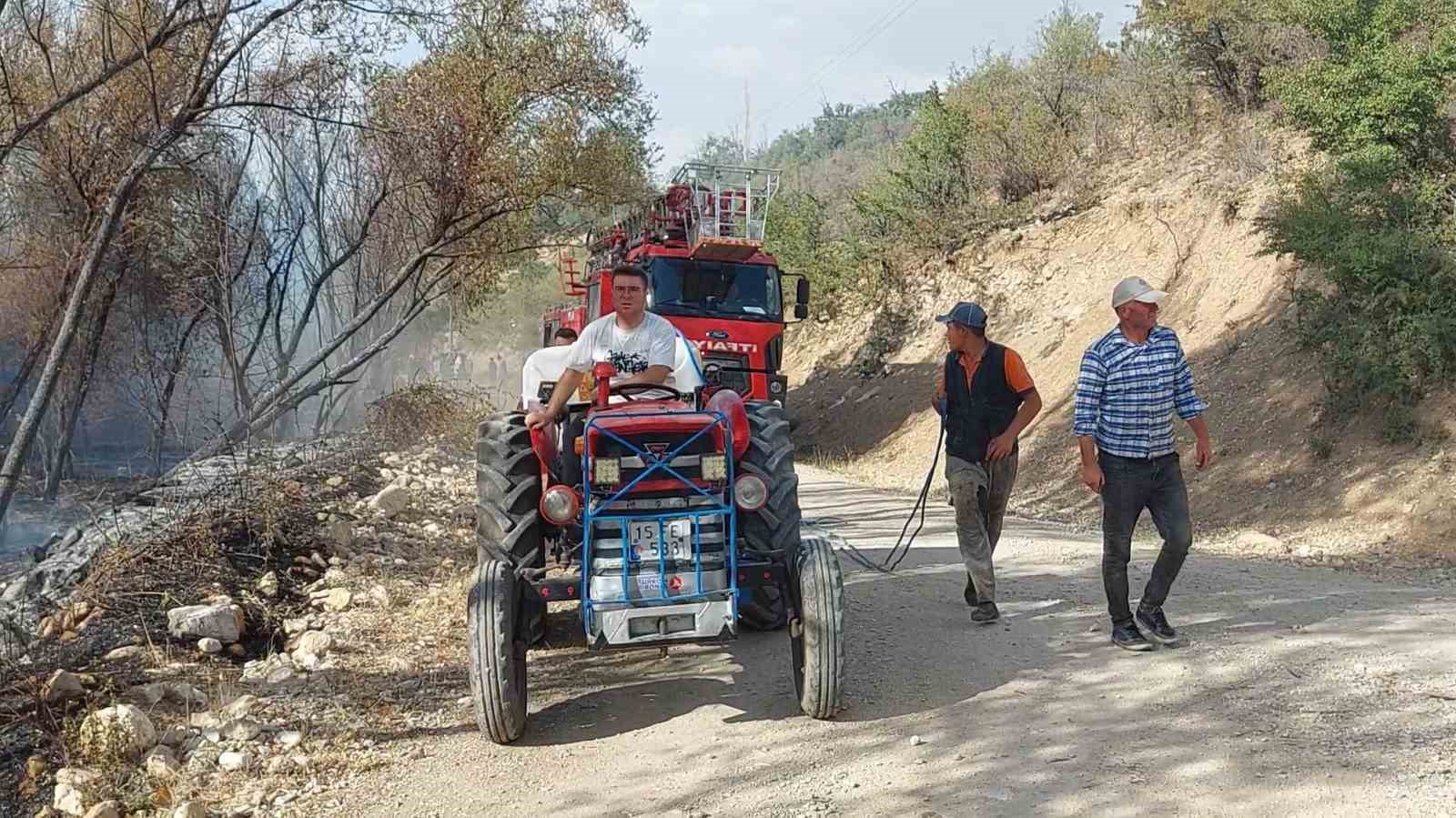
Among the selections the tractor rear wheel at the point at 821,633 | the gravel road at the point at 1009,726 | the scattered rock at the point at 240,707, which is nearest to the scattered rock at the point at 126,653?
the scattered rock at the point at 240,707

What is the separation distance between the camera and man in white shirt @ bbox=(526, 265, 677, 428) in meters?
5.39

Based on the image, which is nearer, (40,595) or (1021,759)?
(1021,759)

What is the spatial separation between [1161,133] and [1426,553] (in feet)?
49.0

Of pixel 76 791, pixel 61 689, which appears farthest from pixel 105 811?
pixel 61 689

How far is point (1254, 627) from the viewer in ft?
19.0

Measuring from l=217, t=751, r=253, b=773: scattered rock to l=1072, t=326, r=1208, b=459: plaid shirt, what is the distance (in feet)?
13.5

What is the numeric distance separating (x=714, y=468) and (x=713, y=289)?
31.4 ft

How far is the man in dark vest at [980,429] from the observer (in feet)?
19.8

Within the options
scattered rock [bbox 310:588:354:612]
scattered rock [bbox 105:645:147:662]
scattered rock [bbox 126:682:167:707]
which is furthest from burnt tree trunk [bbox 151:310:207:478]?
scattered rock [bbox 126:682:167:707]

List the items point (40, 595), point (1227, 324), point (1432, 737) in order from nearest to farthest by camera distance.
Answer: point (1432, 737) < point (40, 595) < point (1227, 324)

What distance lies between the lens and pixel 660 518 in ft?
15.6

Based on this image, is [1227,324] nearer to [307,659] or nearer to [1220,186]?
[1220,186]

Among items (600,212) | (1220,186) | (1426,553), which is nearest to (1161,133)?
(1220,186)

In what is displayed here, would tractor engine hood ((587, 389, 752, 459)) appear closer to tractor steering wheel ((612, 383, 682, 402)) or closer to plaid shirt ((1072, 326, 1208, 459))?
tractor steering wheel ((612, 383, 682, 402))
